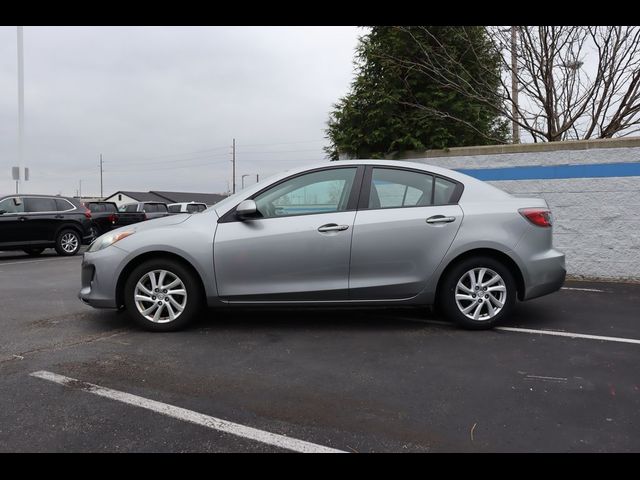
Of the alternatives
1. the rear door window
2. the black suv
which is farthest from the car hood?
the black suv

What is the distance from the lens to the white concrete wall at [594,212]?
24.0 ft

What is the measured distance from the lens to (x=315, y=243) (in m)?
4.54

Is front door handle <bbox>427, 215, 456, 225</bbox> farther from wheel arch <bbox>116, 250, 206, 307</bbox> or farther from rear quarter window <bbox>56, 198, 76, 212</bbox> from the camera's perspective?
rear quarter window <bbox>56, 198, 76, 212</bbox>

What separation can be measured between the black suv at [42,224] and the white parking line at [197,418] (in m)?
10.0

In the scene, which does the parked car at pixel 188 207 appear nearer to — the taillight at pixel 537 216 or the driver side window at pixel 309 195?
the driver side window at pixel 309 195

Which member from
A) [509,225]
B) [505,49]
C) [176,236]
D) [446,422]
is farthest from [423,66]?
[446,422]

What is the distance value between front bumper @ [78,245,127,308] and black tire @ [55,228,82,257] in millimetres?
9178

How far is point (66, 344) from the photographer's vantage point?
14.2ft

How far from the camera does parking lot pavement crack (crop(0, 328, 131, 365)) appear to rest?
3965 mm

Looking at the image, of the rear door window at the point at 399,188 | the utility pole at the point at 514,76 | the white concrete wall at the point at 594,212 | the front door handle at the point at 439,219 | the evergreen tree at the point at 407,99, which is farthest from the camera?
the evergreen tree at the point at 407,99

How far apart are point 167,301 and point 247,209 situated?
3.74 feet

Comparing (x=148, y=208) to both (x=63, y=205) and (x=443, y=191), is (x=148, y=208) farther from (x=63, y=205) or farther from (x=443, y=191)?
(x=443, y=191)

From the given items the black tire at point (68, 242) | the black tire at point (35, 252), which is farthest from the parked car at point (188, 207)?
the black tire at point (35, 252)

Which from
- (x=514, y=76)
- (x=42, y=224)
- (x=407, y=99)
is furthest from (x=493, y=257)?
(x=42, y=224)
